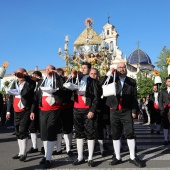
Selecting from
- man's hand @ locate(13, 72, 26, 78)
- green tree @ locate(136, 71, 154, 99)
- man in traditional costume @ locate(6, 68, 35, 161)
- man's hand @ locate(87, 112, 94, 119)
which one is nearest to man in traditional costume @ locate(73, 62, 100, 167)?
man's hand @ locate(87, 112, 94, 119)

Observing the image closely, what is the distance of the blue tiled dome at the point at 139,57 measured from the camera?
328ft

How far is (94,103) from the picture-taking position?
590cm

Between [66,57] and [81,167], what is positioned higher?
[66,57]

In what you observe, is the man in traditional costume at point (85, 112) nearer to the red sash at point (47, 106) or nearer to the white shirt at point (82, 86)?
the white shirt at point (82, 86)

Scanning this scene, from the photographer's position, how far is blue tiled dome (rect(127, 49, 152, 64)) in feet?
328

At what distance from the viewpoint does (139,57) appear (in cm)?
10069

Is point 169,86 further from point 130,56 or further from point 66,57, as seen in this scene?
point 130,56

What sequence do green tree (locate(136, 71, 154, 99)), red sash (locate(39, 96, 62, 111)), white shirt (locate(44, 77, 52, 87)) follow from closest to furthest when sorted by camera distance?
1. red sash (locate(39, 96, 62, 111))
2. white shirt (locate(44, 77, 52, 87))
3. green tree (locate(136, 71, 154, 99))

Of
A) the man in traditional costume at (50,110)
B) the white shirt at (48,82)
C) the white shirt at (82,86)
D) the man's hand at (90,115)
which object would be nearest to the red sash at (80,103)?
the white shirt at (82,86)

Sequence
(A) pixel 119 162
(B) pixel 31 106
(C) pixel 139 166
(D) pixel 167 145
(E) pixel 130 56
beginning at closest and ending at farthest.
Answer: (C) pixel 139 166 → (A) pixel 119 162 → (B) pixel 31 106 → (D) pixel 167 145 → (E) pixel 130 56

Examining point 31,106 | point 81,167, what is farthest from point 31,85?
point 81,167

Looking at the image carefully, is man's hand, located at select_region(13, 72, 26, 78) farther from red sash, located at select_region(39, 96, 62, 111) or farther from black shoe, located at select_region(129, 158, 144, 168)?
black shoe, located at select_region(129, 158, 144, 168)

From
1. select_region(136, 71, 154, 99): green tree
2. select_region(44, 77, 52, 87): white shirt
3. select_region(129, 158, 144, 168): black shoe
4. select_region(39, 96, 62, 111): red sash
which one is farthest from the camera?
select_region(136, 71, 154, 99): green tree

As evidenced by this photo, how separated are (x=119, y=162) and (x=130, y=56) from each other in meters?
99.7
